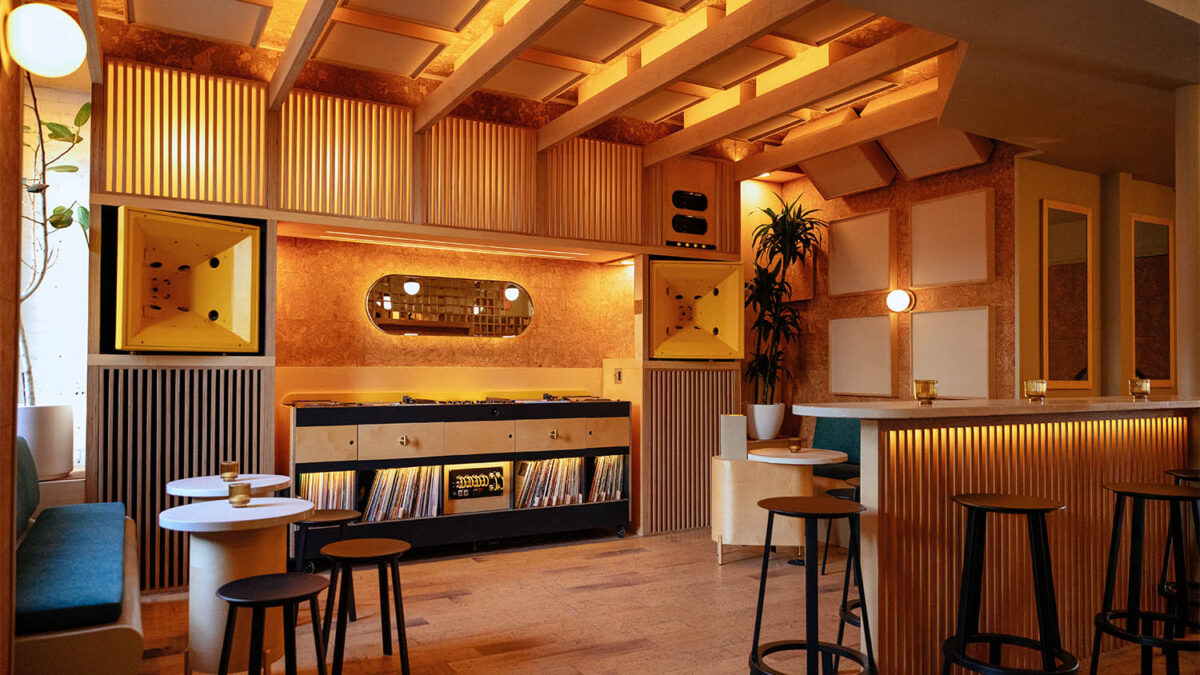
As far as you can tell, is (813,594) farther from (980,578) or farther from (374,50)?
Result: (374,50)

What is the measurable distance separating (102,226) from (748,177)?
4464 millimetres

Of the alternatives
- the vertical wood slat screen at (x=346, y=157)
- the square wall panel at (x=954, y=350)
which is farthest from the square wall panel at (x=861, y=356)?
the vertical wood slat screen at (x=346, y=157)

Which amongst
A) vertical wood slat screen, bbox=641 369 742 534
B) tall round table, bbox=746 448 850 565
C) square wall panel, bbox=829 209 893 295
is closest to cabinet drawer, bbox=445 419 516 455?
vertical wood slat screen, bbox=641 369 742 534

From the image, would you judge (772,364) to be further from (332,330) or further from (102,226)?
(102,226)

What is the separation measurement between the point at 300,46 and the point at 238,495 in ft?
7.10

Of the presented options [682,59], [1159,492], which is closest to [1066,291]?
[1159,492]

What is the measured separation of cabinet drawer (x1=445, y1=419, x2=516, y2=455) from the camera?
17.3 ft

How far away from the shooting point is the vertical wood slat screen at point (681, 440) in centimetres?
598

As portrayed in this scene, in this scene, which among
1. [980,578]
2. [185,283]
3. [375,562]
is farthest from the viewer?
[185,283]

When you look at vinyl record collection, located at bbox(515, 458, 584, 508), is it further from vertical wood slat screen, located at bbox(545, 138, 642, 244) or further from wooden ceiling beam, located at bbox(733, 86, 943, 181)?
wooden ceiling beam, located at bbox(733, 86, 943, 181)

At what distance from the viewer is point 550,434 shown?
18.5ft

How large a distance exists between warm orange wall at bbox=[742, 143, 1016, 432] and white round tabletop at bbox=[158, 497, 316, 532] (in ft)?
15.1

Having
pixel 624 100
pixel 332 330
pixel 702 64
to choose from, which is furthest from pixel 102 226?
pixel 702 64

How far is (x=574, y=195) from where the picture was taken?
5.84 metres
